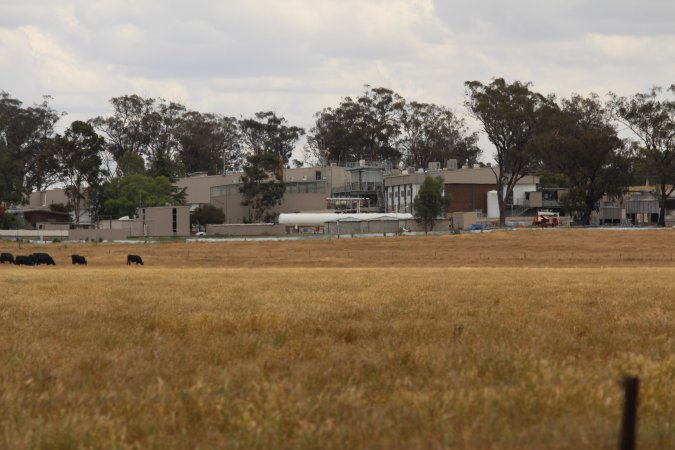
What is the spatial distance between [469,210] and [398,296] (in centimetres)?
12450

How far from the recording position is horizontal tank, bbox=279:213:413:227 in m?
123

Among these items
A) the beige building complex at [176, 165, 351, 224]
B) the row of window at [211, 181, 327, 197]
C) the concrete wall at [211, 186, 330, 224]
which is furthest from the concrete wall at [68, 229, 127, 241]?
the row of window at [211, 181, 327, 197]

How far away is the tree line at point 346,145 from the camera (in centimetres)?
12506

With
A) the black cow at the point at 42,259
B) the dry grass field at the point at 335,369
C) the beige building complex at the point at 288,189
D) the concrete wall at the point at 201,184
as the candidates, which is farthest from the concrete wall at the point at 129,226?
the dry grass field at the point at 335,369

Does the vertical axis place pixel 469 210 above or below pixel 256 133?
below

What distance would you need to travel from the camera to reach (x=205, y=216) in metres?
134

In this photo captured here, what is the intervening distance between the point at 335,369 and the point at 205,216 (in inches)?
4916

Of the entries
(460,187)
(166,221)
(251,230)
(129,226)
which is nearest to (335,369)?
(166,221)

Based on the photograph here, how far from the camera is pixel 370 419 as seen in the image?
8.43m

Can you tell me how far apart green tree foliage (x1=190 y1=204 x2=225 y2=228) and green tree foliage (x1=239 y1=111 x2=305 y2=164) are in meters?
54.5

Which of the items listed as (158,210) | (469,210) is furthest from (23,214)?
(469,210)

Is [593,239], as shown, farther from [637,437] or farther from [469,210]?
[637,437]

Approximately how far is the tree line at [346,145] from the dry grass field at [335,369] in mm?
108316

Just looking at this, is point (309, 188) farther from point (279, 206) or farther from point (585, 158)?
point (585, 158)
